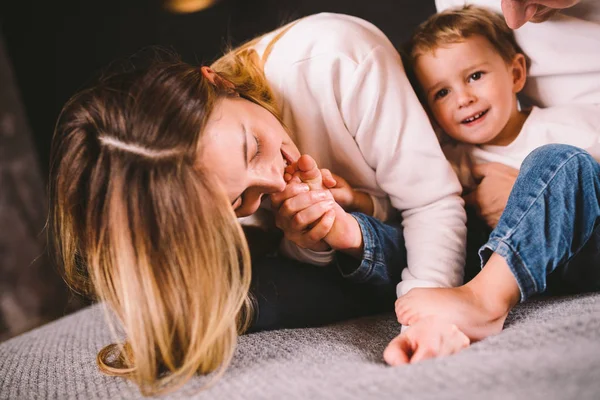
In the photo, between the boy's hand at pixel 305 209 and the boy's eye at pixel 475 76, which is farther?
the boy's eye at pixel 475 76

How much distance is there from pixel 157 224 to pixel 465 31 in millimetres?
633

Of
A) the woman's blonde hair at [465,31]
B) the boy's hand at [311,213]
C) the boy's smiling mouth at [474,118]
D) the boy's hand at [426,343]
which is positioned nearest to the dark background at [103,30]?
the woman's blonde hair at [465,31]

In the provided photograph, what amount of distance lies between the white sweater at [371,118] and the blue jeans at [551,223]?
14cm

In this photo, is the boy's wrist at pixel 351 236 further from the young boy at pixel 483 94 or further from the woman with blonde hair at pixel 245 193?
the young boy at pixel 483 94

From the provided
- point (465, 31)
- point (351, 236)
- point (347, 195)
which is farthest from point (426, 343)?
point (465, 31)

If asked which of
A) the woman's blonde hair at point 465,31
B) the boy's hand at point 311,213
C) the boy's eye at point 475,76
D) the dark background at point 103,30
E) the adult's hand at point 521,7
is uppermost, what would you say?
the dark background at point 103,30

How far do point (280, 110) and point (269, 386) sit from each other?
1.49ft

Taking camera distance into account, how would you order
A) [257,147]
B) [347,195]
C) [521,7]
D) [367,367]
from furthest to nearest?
[347,195] → [521,7] → [257,147] → [367,367]

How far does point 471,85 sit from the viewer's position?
922 mm

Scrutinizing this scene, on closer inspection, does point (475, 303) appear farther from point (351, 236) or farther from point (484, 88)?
point (484, 88)

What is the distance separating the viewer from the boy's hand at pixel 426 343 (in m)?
0.58

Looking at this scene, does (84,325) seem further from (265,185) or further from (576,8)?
(576,8)

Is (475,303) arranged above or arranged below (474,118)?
below

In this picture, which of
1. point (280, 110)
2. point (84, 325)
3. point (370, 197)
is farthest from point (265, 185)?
point (84, 325)
